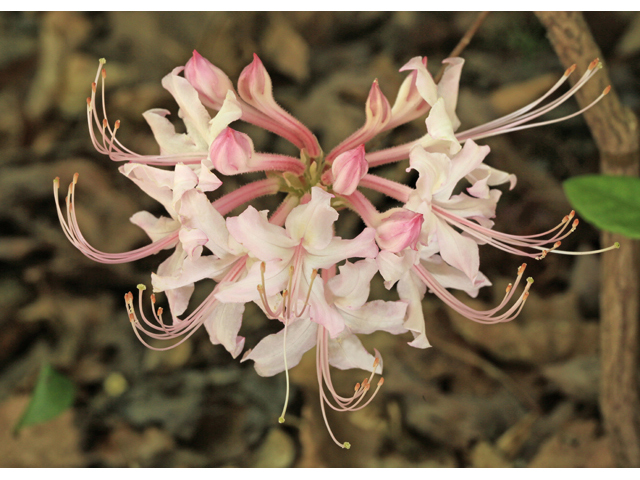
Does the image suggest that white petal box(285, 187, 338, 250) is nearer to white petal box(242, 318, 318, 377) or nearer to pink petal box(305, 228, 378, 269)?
pink petal box(305, 228, 378, 269)

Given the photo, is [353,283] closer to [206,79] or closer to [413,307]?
[413,307]

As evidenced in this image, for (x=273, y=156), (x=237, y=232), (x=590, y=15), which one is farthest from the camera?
(x=590, y=15)

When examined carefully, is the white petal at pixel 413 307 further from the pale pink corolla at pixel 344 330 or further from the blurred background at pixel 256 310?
the blurred background at pixel 256 310

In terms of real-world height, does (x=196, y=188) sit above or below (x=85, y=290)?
above

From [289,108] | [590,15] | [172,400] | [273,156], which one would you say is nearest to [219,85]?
[273,156]

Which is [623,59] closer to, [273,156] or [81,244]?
[273,156]

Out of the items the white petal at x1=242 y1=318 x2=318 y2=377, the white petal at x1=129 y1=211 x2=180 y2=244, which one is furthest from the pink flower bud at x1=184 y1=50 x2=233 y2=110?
the white petal at x1=242 y1=318 x2=318 y2=377

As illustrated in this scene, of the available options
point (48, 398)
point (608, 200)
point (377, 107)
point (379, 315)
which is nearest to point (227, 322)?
point (379, 315)
